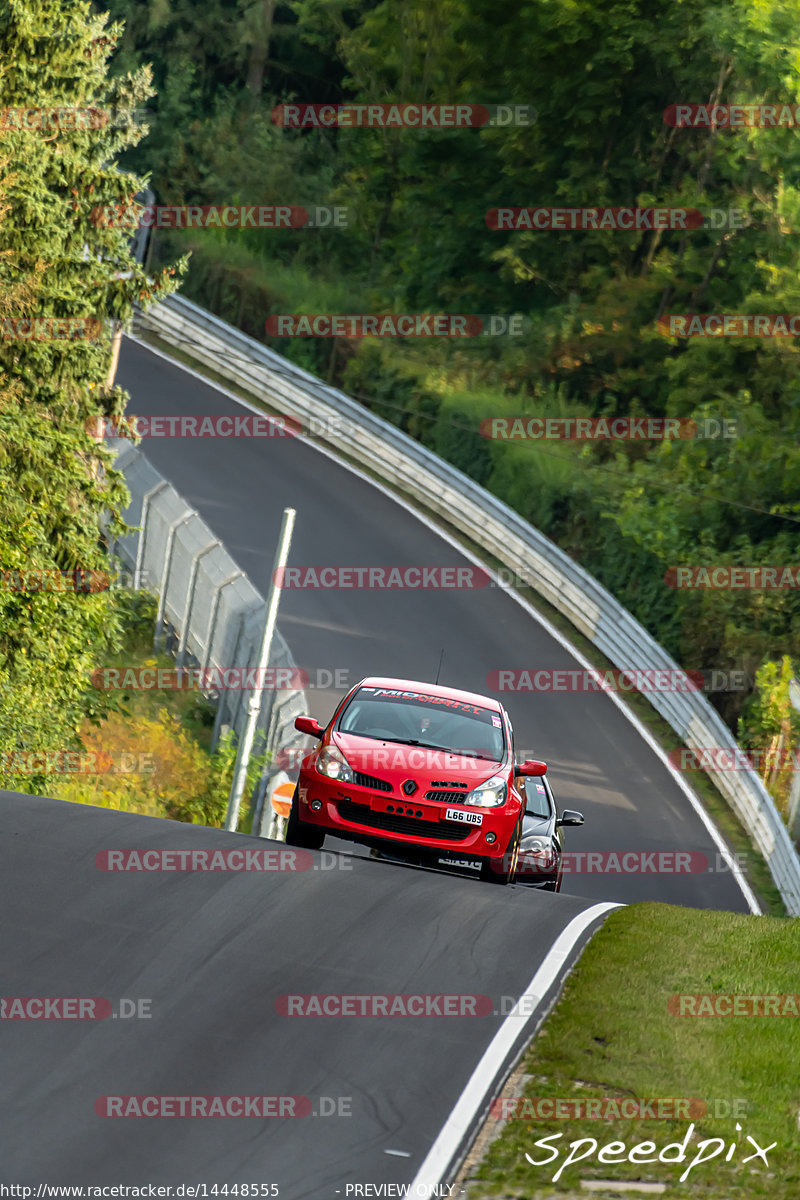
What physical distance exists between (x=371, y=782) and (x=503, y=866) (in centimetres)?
150

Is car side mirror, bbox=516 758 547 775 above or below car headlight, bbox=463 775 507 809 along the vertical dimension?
above

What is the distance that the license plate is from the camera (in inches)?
499

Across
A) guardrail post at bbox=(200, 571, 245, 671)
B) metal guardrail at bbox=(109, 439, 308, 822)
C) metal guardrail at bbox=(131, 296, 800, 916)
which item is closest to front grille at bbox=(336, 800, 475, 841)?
metal guardrail at bbox=(109, 439, 308, 822)

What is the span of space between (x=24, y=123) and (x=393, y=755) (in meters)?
15.2

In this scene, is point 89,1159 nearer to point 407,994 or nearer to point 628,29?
point 407,994

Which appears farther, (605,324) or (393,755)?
(605,324)

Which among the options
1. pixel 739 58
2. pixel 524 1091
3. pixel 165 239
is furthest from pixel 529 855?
pixel 165 239

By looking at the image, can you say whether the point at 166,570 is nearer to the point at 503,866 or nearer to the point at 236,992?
the point at 503,866

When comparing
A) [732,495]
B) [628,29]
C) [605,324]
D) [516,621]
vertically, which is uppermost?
[628,29]

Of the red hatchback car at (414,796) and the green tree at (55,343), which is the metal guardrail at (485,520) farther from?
the green tree at (55,343)

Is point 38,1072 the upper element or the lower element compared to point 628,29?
lower

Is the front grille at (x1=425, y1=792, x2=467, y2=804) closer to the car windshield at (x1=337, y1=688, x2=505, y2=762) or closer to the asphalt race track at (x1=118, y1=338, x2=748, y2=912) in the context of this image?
the car windshield at (x1=337, y1=688, x2=505, y2=762)

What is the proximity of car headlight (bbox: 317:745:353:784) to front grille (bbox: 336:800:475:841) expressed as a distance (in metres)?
0.22

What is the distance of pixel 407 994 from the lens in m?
9.48
